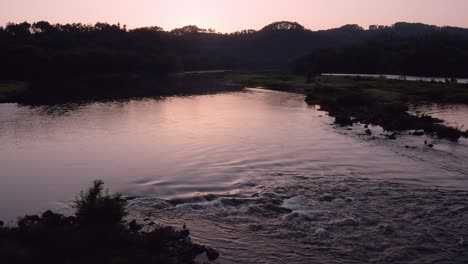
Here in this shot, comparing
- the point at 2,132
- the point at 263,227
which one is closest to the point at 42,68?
the point at 2,132

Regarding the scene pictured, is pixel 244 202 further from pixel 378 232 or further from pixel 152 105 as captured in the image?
pixel 152 105

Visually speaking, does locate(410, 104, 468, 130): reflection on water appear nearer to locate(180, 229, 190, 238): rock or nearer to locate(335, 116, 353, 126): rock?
locate(335, 116, 353, 126): rock

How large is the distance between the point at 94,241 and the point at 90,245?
0.23 metres

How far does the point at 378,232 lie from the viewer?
16016mm

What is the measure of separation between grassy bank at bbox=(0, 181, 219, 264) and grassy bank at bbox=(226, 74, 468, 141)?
26332mm

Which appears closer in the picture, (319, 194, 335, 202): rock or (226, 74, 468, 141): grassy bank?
(319, 194, 335, 202): rock

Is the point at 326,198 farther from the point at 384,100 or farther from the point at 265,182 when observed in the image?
the point at 384,100

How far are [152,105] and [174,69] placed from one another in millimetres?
112702

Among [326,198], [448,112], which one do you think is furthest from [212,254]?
[448,112]

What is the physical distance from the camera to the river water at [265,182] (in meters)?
15.4

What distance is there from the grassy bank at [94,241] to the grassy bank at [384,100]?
2633 cm

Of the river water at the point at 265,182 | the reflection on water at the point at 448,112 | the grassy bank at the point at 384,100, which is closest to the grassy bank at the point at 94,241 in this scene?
the river water at the point at 265,182

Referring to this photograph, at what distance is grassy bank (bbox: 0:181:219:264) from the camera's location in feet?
40.8

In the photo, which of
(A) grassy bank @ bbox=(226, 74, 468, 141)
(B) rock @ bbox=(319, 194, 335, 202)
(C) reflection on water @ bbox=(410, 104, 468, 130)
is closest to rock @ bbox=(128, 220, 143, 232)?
(B) rock @ bbox=(319, 194, 335, 202)
